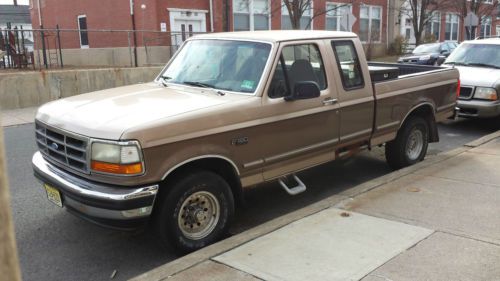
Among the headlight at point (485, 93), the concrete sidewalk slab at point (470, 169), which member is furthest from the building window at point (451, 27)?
the concrete sidewalk slab at point (470, 169)

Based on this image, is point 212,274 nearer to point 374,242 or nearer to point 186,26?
point 374,242

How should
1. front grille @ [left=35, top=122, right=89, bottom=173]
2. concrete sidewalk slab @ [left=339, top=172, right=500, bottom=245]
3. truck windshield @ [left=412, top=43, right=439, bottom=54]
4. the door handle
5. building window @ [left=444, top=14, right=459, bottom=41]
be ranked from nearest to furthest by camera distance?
front grille @ [left=35, top=122, right=89, bottom=173], concrete sidewalk slab @ [left=339, top=172, right=500, bottom=245], the door handle, truck windshield @ [left=412, top=43, right=439, bottom=54], building window @ [left=444, top=14, right=459, bottom=41]

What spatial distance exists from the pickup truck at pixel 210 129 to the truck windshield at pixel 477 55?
17.0ft

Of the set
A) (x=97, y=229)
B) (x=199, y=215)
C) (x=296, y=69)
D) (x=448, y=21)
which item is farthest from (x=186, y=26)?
(x=448, y=21)

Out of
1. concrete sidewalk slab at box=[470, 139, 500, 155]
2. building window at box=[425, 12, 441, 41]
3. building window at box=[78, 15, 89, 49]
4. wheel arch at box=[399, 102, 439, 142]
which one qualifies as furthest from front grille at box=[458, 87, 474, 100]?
building window at box=[425, 12, 441, 41]

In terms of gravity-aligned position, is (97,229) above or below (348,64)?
below

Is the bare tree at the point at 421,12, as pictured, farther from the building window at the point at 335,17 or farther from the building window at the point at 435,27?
the building window at the point at 335,17

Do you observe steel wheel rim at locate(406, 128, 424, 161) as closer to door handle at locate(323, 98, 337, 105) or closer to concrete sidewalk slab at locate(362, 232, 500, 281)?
door handle at locate(323, 98, 337, 105)

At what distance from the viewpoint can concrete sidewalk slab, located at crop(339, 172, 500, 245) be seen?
4.39 metres

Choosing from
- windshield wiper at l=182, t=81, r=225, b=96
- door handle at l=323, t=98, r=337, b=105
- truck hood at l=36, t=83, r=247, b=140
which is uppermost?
windshield wiper at l=182, t=81, r=225, b=96

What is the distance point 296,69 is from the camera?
5.02 metres

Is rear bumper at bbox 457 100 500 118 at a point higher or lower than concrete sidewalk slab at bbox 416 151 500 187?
higher

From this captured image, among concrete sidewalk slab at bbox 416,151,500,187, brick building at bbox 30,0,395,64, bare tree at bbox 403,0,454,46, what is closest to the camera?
concrete sidewalk slab at bbox 416,151,500,187

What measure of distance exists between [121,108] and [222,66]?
1221 millimetres
